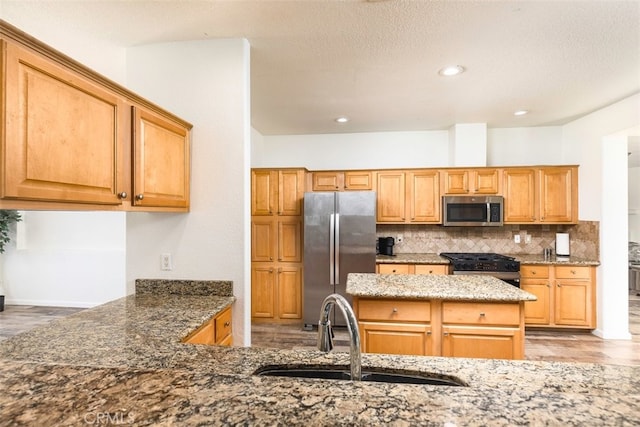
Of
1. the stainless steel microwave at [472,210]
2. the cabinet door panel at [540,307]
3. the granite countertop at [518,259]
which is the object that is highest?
the stainless steel microwave at [472,210]

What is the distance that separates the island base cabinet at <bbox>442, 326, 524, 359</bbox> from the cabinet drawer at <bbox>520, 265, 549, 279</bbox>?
206 centimetres

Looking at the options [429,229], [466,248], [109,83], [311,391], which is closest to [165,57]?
[109,83]

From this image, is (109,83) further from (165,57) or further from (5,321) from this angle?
(5,321)

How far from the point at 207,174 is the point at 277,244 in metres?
2.09

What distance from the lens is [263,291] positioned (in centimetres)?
414

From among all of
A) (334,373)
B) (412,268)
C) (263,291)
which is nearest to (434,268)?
(412,268)

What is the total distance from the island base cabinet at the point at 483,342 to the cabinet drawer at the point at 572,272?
229 centimetres

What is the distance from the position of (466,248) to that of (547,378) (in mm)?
3807

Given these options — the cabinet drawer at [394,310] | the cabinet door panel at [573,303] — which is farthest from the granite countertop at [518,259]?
the cabinet drawer at [394,310]

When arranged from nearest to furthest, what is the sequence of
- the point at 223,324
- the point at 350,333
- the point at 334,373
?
the point at 350,333, the point at 334,373, the point at 223,324

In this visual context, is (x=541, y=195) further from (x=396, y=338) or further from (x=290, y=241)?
(x=290, y=241)

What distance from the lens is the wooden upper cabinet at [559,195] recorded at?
3.98 m

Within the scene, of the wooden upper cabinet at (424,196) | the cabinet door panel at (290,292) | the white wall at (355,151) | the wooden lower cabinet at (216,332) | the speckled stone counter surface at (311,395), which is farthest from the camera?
the white wall at (355,151)

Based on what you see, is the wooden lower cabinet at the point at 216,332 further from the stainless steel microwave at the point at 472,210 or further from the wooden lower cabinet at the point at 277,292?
the stainless steel microwave at the point at 472,210
